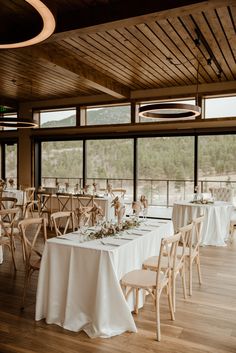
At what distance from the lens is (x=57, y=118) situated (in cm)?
1061

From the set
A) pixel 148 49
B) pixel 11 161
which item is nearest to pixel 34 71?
pixel 148 49

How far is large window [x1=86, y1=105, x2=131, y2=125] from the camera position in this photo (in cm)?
948

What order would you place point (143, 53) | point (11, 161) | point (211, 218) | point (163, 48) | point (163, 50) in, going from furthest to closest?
point (11, 161)
point (211, 218)
point (143, 53)
point (163, 50)
point (163, 48)

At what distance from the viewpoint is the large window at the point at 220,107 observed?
826 centimetres

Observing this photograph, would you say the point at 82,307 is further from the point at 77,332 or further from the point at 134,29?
the point at 134,29

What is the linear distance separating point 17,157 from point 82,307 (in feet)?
29.2

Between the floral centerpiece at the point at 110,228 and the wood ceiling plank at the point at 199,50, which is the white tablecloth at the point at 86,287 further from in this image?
the wood ceiling plank at the point at 199,50

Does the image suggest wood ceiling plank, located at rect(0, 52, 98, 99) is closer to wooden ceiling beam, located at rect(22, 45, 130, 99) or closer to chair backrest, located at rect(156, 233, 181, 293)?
wooden ceiling beam, located at rect(22, 45, 130, 99)

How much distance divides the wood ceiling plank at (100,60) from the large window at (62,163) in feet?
10.8

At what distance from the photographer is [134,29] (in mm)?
4879

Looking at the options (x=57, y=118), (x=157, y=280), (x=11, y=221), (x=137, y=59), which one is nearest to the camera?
(x=157, y=280)

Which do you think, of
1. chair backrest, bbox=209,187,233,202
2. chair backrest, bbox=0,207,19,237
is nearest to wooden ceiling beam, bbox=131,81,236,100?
chair backrest, bbox=209,187,233,202

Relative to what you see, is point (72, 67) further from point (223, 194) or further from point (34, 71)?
point (223, 194)

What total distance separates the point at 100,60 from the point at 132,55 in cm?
66
